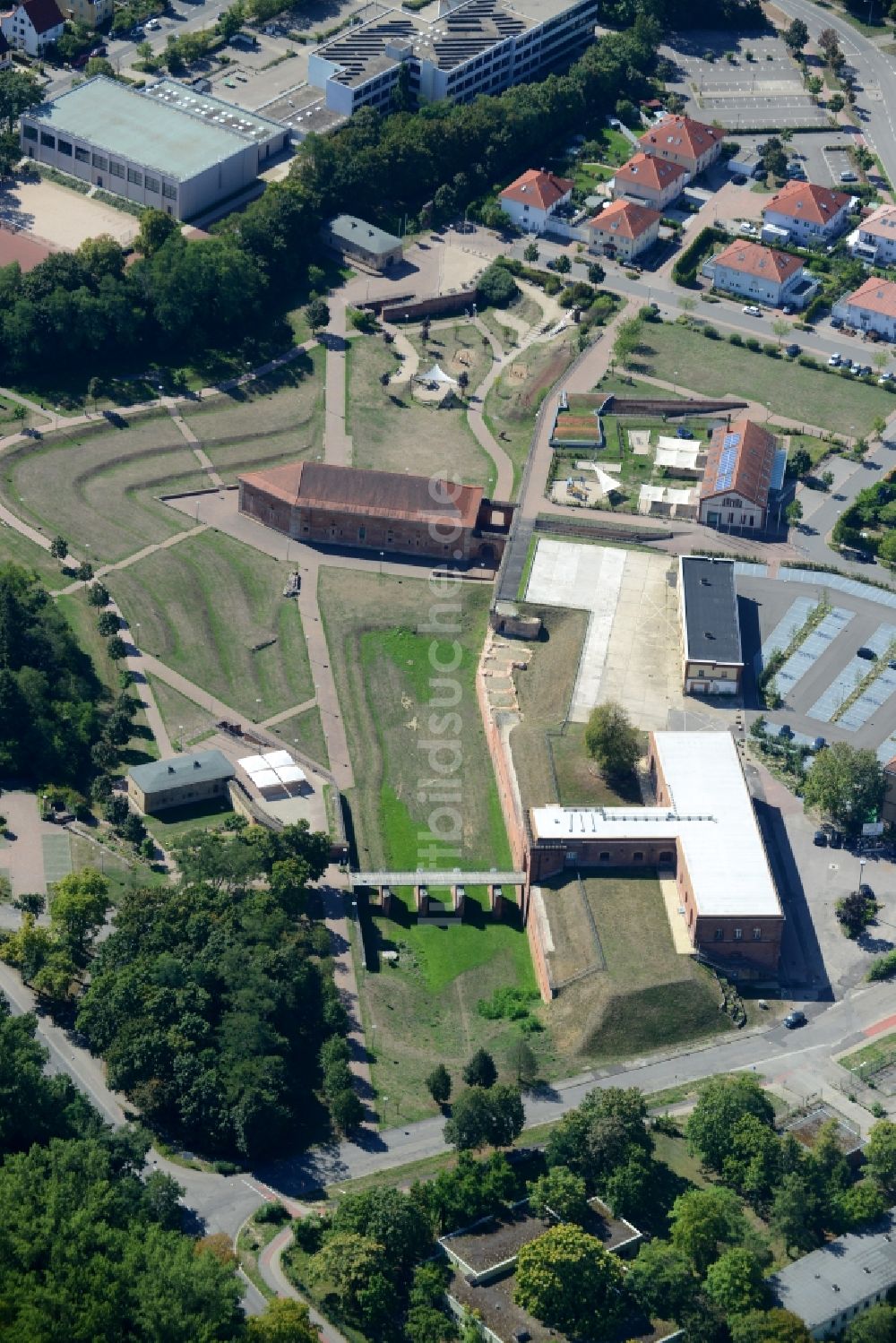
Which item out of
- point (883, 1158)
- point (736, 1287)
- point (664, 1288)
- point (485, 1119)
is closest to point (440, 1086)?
point (485, 1119)

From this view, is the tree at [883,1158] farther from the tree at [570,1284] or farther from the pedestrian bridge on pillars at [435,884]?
the pedestrian bridge on pillars at [435,884]

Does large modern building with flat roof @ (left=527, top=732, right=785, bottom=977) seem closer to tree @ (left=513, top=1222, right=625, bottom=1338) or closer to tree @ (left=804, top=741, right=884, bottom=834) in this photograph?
tree @ (left=804, top=741, right=884, bottom=834)

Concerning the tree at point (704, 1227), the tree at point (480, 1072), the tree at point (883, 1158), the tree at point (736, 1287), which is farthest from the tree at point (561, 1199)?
the tree at point (883, 1158)

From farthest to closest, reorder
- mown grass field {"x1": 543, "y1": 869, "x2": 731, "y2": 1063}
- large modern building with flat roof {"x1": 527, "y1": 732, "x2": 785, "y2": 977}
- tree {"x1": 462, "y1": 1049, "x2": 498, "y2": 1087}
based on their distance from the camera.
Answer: large modern building with flat roof {"x1": 527, "y1": 732, "x2": 785, "y2": 977}
mown grass field {"x1": 543, "y1": 869, "x2": 731, "y2": 1063}
tree {"x1": 462, "y1": 1049, "x2": 498, "y2": 1087}

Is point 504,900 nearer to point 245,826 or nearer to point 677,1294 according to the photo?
point 245,826

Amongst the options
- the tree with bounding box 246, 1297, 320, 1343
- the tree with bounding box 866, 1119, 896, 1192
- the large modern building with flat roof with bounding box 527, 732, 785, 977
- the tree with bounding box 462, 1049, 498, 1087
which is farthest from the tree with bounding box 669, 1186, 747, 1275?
the large modern building with flat roof with bounding box 527, 732, 785, 977
